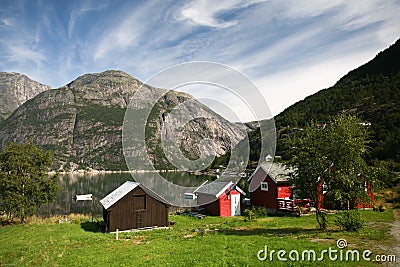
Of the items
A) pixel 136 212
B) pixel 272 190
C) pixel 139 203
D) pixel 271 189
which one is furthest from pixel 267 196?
pixel 136 212

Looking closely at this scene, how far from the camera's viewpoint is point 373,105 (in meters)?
99.7

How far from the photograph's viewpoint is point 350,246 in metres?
A: 14.6

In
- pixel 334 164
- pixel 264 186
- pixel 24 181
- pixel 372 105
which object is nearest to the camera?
pixel 334 164

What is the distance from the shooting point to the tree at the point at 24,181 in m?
35.1

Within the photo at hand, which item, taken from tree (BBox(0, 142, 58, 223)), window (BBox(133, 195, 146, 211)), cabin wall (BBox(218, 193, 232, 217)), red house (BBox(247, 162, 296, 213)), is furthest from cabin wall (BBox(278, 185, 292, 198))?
tree (BBox(0, 142, 58, 223))

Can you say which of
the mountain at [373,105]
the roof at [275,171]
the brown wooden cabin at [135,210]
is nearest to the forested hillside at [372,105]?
the mountain at [373,105]

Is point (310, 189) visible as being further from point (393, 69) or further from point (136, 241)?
point (393, 69)

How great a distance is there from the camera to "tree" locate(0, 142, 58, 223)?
35.1m

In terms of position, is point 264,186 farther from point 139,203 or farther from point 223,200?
point 139,203

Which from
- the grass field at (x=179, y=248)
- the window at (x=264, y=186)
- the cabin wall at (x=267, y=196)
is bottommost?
the grass field at (x=179, y=248)

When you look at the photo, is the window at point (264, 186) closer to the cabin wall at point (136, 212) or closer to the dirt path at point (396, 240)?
the cabin wall at point (136, 212)

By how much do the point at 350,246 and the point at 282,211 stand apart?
749 inches

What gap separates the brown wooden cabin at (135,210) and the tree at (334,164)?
44.9ft

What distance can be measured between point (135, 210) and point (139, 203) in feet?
2.34
